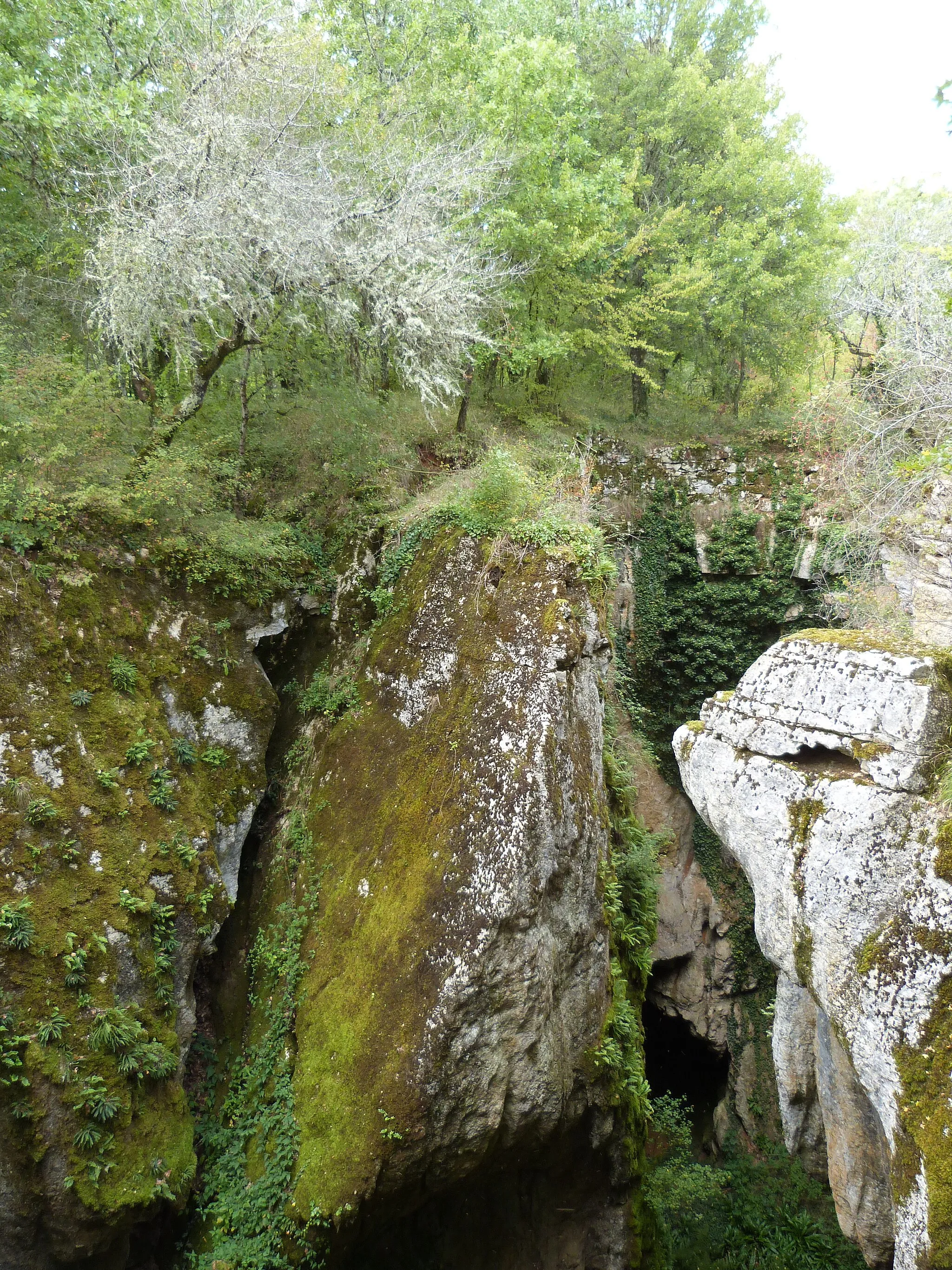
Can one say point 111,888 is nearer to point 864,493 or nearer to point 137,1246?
point 137,1246

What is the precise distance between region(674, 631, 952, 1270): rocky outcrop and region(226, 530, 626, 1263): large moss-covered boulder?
1906mm

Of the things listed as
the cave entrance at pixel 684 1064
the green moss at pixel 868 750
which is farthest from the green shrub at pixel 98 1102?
the cave entrance at pixel 684 1064

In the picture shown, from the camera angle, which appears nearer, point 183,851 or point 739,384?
point 183,851

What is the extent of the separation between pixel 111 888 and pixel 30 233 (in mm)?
8405

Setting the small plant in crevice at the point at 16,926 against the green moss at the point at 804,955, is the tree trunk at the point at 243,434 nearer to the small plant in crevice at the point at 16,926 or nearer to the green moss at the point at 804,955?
the small plant in crevice at the point at 16,926

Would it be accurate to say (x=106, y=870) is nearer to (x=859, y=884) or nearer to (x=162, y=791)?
(x=162, y=791)

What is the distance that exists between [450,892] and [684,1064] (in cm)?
1137

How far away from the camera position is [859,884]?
464 cm

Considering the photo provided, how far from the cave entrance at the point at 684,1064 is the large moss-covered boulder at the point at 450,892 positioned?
733 centimetres

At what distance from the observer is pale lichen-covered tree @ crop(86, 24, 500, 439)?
701 cm

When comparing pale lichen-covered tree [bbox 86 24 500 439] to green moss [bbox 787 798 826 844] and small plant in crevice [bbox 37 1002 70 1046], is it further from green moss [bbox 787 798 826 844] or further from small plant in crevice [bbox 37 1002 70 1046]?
green moss [bbox 787 798 826 844]

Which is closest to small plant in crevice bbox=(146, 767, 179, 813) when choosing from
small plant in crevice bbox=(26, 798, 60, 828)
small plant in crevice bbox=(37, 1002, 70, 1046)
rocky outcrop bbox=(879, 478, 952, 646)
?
small plant in crevice bbox=(26, 798, 60, 828)

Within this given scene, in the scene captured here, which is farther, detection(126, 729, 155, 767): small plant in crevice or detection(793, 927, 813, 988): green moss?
detection(126, 729, 155, 767): small plant in crevice

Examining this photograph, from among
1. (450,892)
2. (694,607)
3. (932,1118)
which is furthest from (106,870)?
(694,607)
